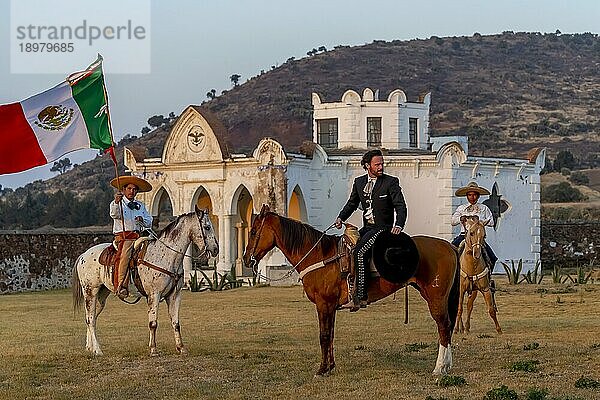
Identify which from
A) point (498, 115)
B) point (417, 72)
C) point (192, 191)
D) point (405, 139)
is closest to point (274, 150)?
point (192, 191)

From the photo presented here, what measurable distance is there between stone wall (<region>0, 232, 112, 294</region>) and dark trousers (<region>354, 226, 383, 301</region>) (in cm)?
2285

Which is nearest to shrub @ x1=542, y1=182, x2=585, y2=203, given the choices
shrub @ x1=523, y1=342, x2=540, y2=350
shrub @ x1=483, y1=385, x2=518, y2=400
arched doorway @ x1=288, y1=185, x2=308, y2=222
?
arched doorway @ x1=288, y1=185, x2=308, y2=222

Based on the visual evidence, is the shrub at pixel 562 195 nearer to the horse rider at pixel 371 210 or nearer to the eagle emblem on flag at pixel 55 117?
the eagle emblem on flag at pixel 55 117

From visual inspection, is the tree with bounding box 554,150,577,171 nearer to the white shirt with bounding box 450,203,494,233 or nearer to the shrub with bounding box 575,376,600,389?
the white shirt with bounding box 450,203,494,233

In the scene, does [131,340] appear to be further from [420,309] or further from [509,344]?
[420,309]

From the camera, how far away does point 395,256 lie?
1276cm

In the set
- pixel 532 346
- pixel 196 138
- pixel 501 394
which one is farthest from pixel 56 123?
pixel 196 138

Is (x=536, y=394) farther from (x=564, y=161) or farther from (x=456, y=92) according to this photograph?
(x=456, y=92)

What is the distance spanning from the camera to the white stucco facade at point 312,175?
32969 mm

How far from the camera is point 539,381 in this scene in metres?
12.2

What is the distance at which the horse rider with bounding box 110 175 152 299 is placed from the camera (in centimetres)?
1520

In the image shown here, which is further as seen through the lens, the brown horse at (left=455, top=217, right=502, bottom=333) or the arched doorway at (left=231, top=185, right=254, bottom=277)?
the arched doorway at (left=231, top=185, right=254, bottom=277)

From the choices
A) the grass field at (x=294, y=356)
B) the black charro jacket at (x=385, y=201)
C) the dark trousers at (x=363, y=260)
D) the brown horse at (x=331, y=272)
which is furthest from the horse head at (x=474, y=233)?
the dark trousers at (x=363, y=260)

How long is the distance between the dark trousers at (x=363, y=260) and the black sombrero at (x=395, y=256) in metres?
0.07
